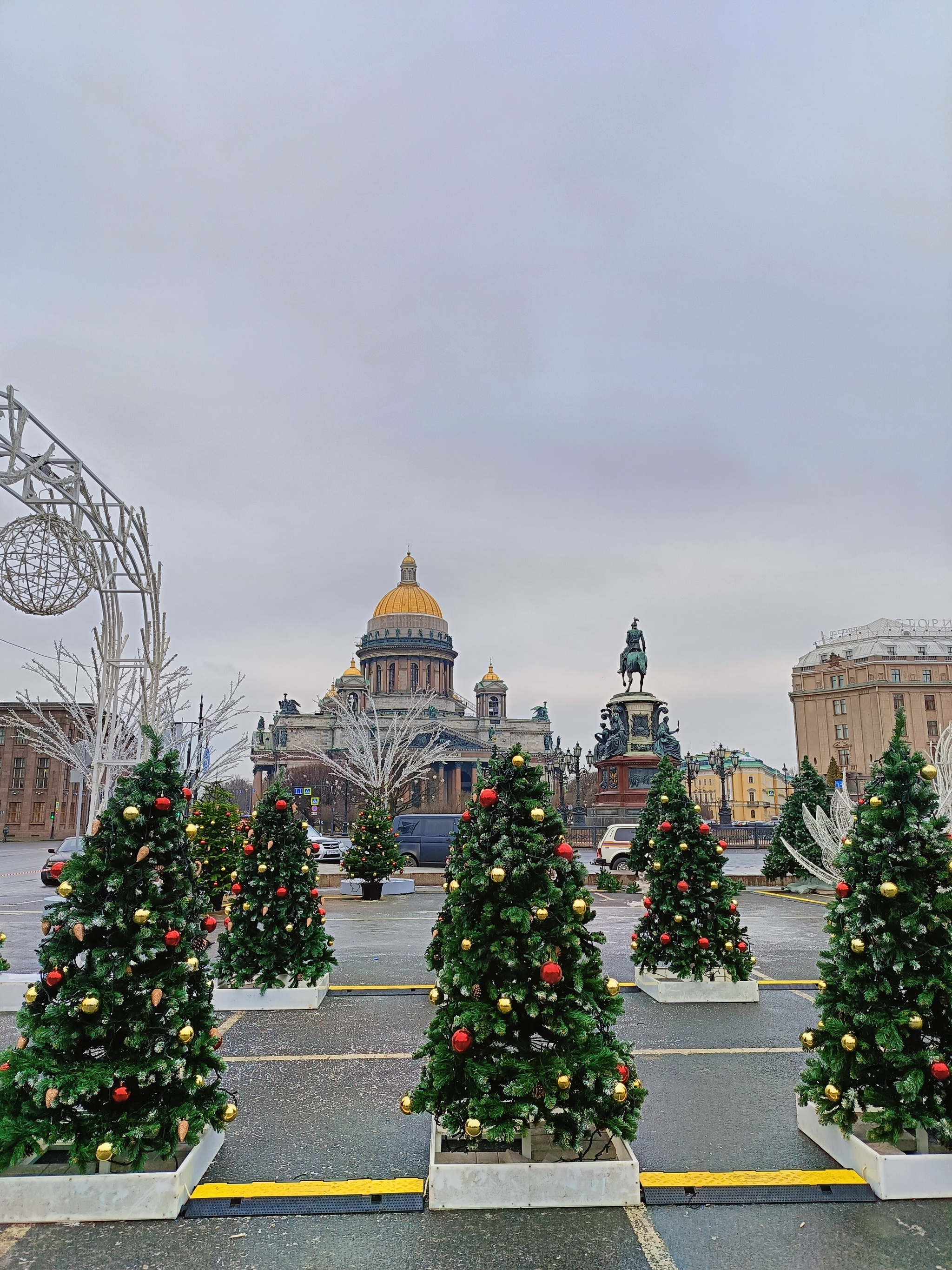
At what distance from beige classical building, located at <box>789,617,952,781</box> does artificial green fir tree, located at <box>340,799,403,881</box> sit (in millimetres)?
62600

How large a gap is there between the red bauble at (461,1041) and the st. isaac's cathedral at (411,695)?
74862mm

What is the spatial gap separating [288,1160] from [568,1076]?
6.29 feet

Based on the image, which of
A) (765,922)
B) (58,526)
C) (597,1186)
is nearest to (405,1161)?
(597,1186)

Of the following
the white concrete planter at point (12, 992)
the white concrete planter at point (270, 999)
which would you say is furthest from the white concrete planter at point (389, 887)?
the white concrete planter at point (12, 992)

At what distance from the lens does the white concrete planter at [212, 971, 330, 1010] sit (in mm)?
8984

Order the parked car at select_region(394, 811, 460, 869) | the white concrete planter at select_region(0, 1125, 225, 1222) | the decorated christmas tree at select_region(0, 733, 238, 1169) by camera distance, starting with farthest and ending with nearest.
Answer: the parked car at select_region(394, 811, 460, 869) < the decorated christmas tree at select_region(0, 733, 238, 1169) < the white concrete planter at select_region(0, 1125, 225, 1222)

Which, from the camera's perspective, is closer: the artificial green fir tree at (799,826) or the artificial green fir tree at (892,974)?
the artificial green fir tree at (892,974)

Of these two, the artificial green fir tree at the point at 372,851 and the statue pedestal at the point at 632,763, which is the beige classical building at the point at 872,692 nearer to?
the statue pedestal at the point at 632,763

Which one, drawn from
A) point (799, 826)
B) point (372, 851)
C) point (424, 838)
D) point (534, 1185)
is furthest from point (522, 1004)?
point (424, 838)

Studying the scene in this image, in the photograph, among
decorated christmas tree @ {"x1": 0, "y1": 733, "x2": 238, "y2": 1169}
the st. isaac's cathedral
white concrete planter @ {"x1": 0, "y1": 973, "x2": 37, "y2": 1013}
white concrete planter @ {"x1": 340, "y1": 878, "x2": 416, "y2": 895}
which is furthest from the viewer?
the st. isaac's cathedral

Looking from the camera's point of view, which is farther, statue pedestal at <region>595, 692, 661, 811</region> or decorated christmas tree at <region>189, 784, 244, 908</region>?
statue pedestal at <region>595, 692, 661, 811</region>

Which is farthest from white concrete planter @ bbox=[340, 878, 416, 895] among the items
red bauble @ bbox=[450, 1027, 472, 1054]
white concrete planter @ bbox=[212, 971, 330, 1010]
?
red bauble @ bbox=[450, 1027, 472, 1054]

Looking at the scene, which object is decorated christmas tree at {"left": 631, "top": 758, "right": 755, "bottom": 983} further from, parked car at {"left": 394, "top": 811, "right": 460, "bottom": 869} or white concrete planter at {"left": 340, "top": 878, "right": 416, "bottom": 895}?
parked car at {"left": 394, "top": 811, "right": 460, "bottom": 869}

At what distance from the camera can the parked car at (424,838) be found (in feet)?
85.2
